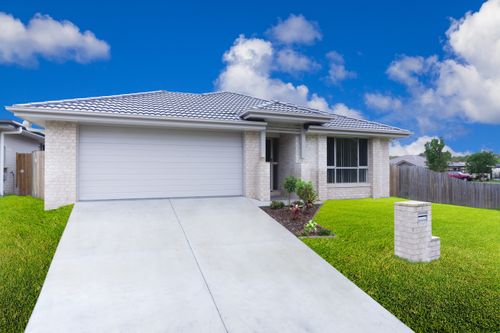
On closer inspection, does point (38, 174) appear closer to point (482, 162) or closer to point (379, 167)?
point (379, 167)

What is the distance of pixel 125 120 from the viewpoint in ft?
31.7

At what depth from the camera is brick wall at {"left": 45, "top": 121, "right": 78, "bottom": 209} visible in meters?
9.35

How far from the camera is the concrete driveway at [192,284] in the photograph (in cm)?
375

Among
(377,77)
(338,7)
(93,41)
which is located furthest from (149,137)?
(377,77)

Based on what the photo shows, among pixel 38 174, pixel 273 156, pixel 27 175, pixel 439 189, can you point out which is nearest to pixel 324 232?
pixel 273 156

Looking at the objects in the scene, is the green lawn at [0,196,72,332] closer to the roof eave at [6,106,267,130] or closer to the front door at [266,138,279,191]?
the roof eave at [6,106,267,130]

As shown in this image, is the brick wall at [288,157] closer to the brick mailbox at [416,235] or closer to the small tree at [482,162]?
the brick mailbox at [416,235]

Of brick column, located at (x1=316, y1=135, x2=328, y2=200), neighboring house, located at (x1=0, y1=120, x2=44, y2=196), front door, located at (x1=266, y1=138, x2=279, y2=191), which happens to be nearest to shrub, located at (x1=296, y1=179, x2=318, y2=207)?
brick column, located at (x1=316, y1=135, x2=328, y2=200)

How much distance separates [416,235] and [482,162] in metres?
59.3

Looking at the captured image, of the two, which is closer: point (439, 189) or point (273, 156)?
point (273, 156)

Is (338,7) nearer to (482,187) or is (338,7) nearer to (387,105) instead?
(387,105)

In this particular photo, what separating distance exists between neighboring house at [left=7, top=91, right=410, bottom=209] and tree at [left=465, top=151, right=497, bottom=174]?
50.7m

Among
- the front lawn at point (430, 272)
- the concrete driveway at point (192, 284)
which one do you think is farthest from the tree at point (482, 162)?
the concrete driveway at point (192, 284)

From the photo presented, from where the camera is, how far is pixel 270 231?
25.5ft
